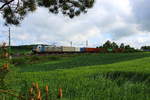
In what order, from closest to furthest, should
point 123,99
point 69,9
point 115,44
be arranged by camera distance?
point 123,99 → point 69,9 → point 115,44

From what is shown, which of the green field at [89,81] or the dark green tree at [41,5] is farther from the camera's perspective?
the dark green tree at [41,5]

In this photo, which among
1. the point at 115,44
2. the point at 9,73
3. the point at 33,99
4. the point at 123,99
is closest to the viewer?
the point at 33,99

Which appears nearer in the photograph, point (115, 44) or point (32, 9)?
point (32, 9)

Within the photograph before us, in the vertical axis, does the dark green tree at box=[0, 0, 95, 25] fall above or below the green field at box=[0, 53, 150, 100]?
above

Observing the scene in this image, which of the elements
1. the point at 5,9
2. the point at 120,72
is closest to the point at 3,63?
the point at 120,72

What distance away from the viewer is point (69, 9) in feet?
28.2

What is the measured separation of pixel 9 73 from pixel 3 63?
0.45ft

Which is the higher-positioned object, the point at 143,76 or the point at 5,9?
the point at 5,9

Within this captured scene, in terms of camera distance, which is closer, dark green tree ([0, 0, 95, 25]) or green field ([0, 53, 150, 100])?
green field ([0, 53, 150, 100])

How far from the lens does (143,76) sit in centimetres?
697

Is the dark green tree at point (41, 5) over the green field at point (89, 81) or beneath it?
over

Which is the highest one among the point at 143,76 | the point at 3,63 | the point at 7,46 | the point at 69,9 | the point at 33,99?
the point at 69,9

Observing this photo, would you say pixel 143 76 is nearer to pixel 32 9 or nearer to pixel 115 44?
pixel 32 9

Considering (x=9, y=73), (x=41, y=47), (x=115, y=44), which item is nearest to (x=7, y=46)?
(x=9, y=73)
